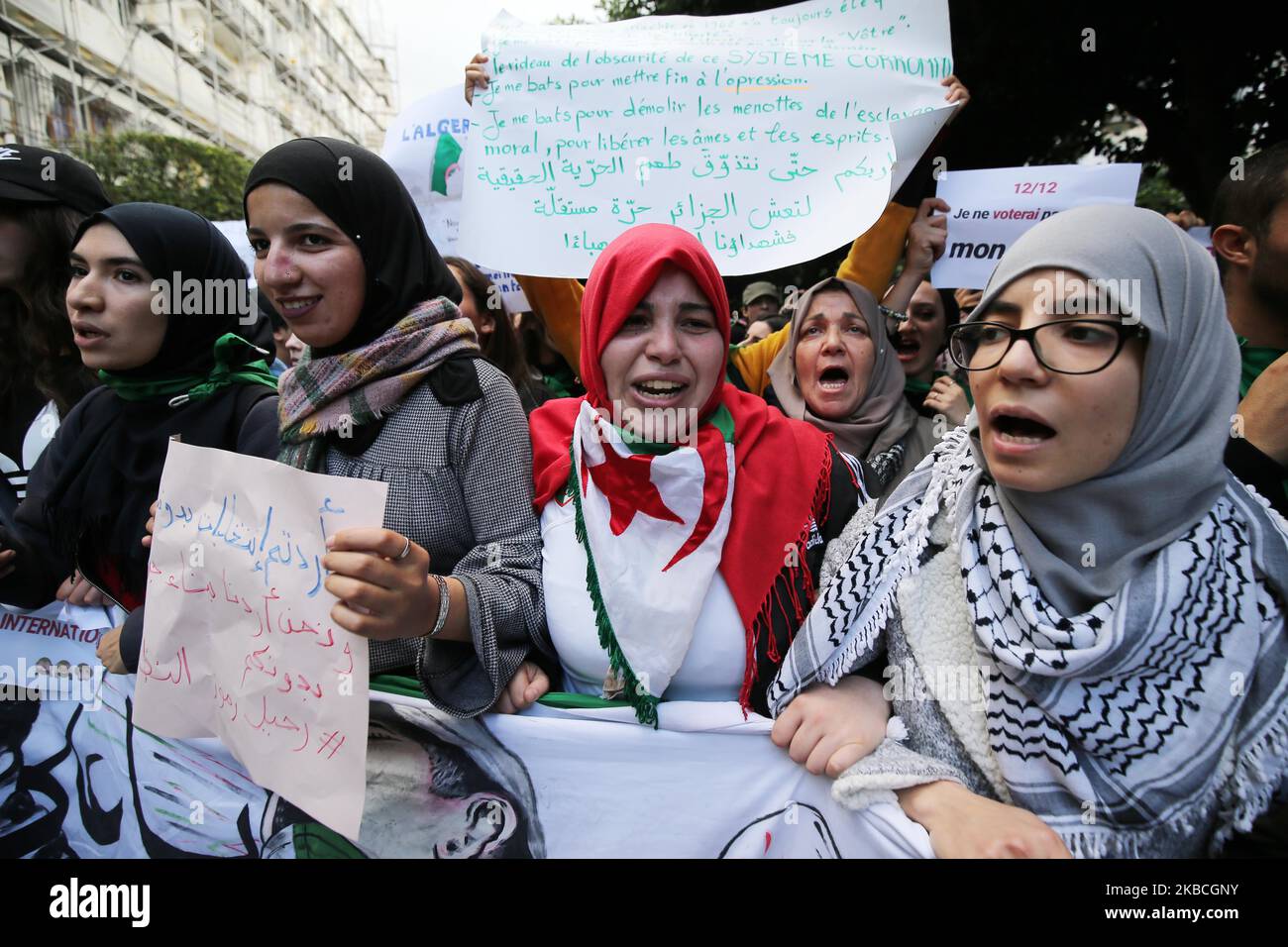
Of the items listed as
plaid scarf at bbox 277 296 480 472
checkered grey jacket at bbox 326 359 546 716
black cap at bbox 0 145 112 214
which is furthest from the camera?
black cap at bbox 0 145 112 214

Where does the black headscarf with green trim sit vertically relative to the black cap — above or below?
below

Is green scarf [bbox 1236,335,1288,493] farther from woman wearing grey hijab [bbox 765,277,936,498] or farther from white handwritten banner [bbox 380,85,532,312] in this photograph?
white handwritten banner [bbox 380,85,532,312]

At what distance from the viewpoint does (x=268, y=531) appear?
1371 millimetres

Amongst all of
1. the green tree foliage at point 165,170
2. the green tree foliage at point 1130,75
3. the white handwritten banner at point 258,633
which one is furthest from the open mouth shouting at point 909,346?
the green tree foliage at point 165,170

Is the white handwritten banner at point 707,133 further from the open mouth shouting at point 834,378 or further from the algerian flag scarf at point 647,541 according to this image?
the algerian flag scarf at point 647,541

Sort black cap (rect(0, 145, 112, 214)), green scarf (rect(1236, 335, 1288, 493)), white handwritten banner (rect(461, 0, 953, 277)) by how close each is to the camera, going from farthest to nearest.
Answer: black cap (rect(0, 145, 112, 214)), white handwritten banner (rect(461, 0, 953, 277)), green scarf (rect(1236, 335, 1288, 493))

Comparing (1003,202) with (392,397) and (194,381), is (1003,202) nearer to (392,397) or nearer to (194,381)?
(392,397)

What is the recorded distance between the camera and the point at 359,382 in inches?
63.4

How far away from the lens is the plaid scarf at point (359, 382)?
1.60 metres

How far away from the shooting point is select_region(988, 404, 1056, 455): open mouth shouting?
123 cm

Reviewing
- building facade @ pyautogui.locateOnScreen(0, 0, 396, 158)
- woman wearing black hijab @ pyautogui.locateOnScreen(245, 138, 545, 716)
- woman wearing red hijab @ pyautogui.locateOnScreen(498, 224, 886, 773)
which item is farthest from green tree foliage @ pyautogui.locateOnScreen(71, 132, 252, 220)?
woman wearing red hijab @ pyautogui.locateOnScreen(498, 224, 886, 773)

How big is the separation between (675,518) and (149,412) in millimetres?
1457

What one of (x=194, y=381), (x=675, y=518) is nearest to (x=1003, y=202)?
(x=675, y=518)
